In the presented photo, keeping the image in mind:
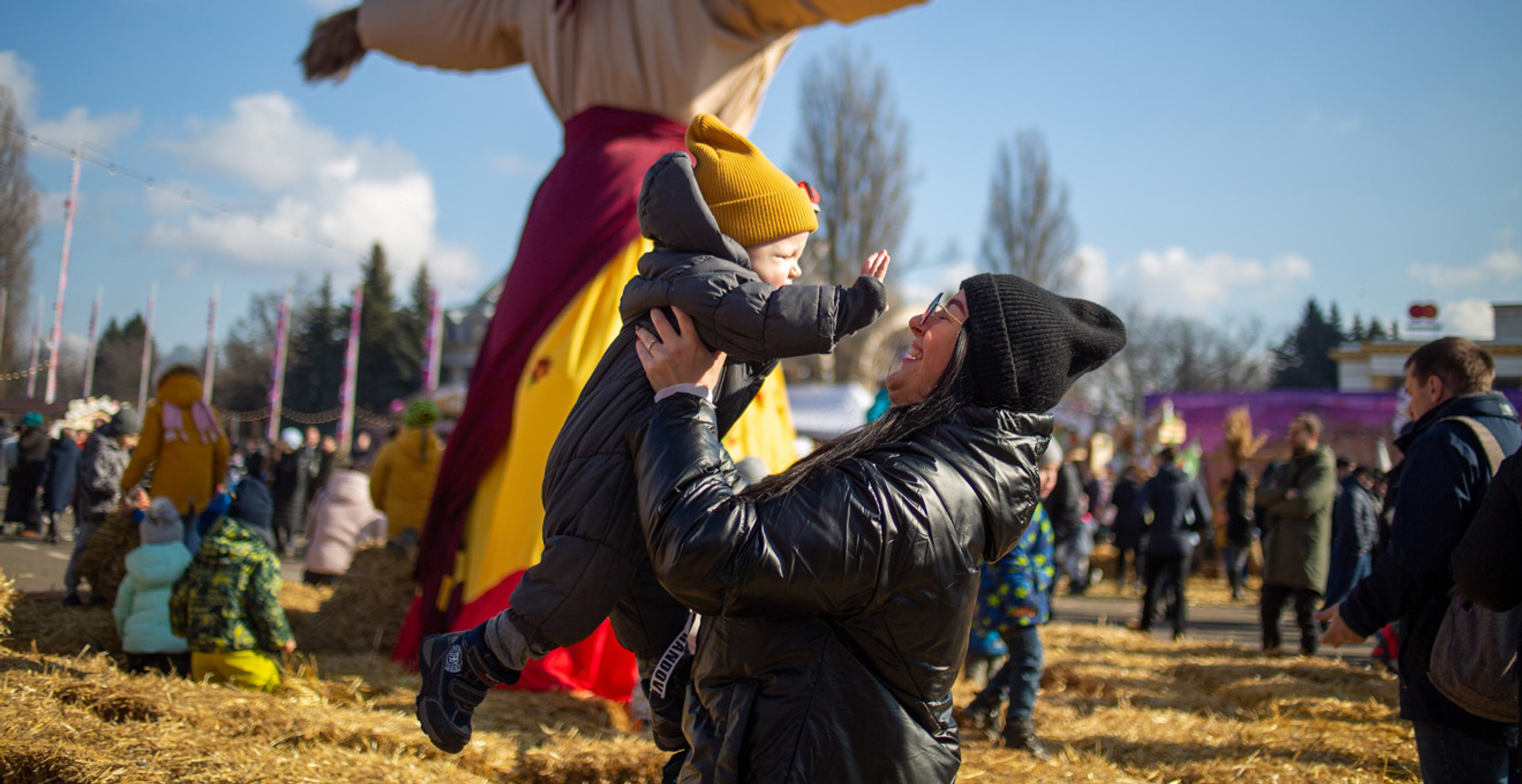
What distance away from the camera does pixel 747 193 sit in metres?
2.31

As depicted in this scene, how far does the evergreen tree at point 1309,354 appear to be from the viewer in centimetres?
4450

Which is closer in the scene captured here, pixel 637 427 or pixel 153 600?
pixel 637 427

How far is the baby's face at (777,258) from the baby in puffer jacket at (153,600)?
4.10 m

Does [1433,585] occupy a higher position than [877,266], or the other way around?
[877,266]

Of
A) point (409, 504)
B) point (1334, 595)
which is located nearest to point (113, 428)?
point (409, 504)

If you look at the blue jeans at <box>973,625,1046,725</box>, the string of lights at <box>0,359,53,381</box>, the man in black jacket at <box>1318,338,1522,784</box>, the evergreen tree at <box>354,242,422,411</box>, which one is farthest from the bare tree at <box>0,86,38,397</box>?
the evergreen tree at <box>354,242,422,411</box>

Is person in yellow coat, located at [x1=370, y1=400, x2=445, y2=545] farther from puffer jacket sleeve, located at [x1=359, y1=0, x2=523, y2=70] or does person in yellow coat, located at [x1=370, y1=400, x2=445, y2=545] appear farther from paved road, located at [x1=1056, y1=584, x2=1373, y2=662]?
paved road, located at [x1=1056, y1=584, x2=1373, y2=662]

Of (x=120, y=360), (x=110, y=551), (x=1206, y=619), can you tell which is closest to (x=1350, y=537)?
(x=1206, y=619)

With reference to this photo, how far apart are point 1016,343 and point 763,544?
2.04 ft

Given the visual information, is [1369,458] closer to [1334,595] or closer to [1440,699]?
[1334,595]

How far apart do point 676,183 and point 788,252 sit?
0.37 meters

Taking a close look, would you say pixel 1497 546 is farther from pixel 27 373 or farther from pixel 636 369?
pixel 27 373

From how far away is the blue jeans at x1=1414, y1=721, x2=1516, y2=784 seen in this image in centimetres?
286

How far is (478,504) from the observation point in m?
5.11
